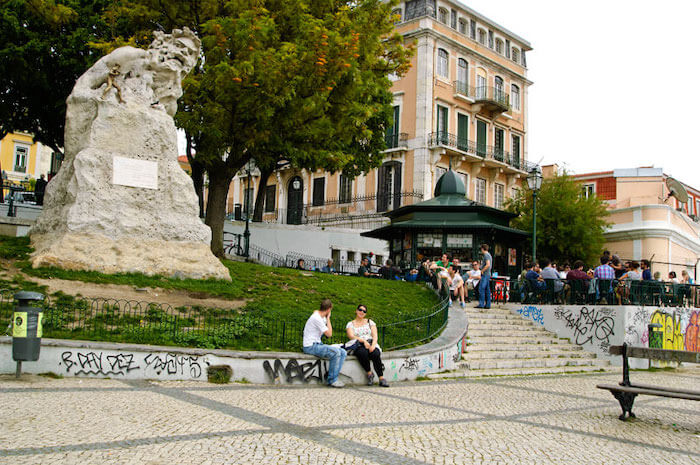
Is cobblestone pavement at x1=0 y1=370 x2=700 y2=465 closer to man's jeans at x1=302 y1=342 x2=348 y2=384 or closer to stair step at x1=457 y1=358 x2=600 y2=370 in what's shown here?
man's jeans at x1=302 y1=342 x2=348 y2=384

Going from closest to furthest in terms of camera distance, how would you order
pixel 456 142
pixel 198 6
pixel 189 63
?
1. pixel 189 63
2. pixel 198 6
3. pixel 456 142

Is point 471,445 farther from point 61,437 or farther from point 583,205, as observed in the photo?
point 583,205

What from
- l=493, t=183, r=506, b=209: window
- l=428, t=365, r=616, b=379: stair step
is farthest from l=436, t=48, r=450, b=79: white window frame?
l=428, t=365, r=616, b=379: stair step

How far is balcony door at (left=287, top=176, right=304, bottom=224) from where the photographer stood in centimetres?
4381

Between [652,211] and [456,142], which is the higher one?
[456,142]

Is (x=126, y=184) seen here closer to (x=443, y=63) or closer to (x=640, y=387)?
(x=640, y=387)

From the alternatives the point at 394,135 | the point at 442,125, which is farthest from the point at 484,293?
the point at 442,125

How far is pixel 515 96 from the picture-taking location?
4681 cm

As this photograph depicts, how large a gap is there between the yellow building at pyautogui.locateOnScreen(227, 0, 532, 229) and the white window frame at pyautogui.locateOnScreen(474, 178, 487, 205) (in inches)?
2.7

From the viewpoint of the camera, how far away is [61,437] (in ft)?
18.3

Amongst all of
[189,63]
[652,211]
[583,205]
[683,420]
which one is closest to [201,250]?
[189,63]

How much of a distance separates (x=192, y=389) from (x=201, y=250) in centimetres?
567

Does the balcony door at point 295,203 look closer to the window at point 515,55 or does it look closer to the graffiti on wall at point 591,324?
the window at point 515,55

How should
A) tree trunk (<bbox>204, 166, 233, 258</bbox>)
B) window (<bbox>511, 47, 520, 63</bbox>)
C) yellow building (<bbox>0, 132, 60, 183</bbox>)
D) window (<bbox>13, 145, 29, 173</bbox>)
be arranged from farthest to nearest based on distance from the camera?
window (<bbox>13, 145, 29, 173</bbox>), yellow building (<bbox>0, 132, 60, 183</bbox>), window (<bbox>511, 47, 520, 63</bbox>), tree trunk (<bbox>204, 166, 233, 258</bbox>)
